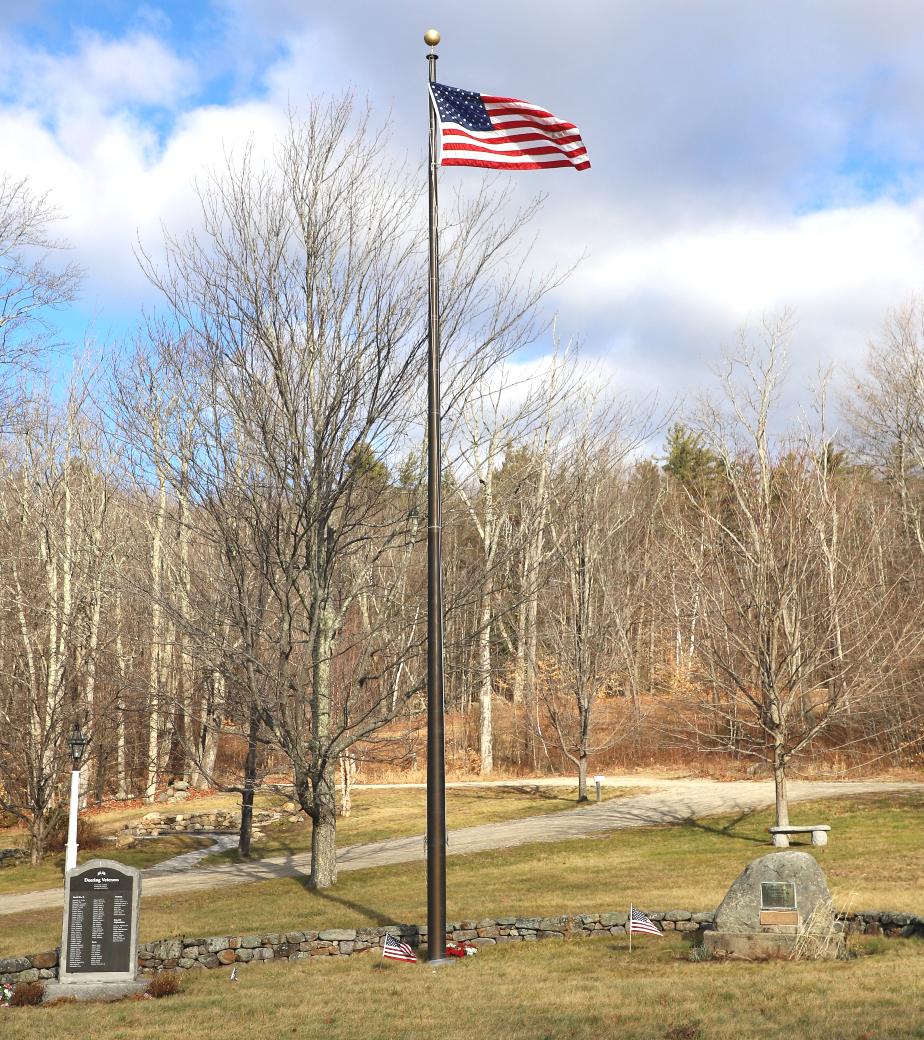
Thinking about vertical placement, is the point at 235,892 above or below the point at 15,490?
below

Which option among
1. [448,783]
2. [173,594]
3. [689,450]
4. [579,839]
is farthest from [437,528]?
[689,450]

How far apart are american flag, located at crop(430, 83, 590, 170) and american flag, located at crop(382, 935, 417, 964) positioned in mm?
8112

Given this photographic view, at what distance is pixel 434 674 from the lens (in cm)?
1006

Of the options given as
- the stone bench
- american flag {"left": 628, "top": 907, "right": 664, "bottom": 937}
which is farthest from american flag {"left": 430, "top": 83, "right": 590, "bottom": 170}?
the stone bench

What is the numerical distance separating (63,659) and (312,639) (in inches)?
501

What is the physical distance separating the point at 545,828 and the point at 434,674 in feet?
41.1

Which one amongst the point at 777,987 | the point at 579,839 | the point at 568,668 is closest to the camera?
the point at 777,987

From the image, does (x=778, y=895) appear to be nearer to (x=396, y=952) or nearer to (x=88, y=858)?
(x=396, y=952)

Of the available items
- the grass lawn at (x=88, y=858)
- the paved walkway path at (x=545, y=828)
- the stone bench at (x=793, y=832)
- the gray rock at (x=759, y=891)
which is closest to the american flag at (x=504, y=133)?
the gray rock at (x=759, y=891)

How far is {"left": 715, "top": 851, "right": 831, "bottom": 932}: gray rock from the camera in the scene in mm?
9867

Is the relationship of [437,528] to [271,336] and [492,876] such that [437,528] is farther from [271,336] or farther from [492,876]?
[492,876]

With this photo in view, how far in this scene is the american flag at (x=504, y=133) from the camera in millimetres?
10672

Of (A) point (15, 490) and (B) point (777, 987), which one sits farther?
(A) point (15, 490)

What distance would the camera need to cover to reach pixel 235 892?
1619 cm
